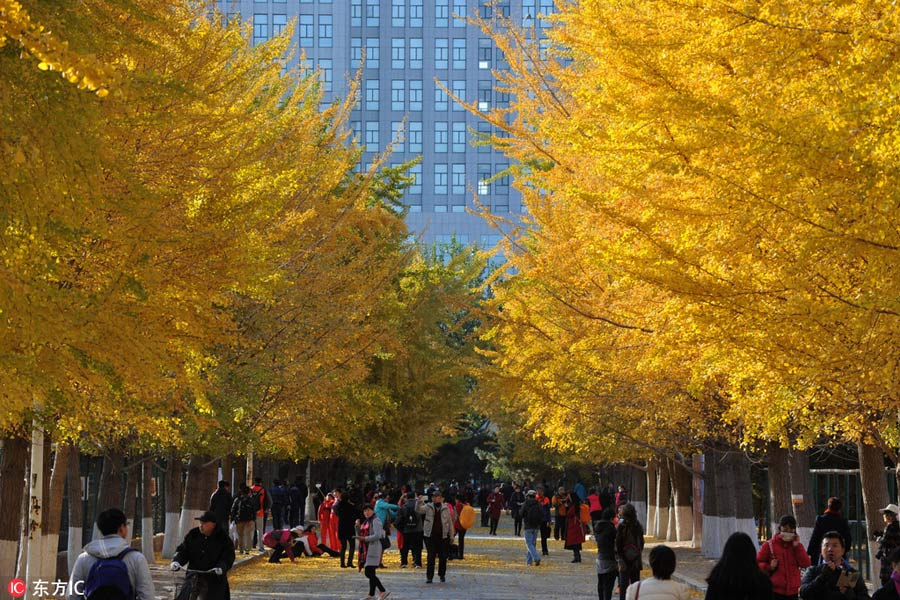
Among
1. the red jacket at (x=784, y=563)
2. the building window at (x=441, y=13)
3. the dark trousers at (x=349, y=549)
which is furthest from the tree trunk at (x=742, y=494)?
the building window at (x=441, y=13)

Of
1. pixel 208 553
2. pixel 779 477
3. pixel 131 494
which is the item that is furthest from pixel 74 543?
pixel 779 477

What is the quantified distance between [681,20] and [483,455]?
88821 millimetres

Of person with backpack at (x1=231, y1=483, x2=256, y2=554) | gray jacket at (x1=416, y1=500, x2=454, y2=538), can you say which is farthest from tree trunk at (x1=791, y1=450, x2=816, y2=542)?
person with backpack at (x1=231, y1=483, x2=256, y2=554)

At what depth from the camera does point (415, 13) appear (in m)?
154

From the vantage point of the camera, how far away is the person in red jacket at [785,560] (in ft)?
43.5

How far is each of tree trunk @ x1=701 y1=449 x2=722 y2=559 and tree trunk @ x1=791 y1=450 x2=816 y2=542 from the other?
3.48m

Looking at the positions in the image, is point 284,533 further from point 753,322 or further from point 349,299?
point 753,322

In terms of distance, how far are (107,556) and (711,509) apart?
25157 mm

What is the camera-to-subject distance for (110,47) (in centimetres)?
1148

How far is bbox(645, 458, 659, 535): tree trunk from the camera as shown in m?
51.7

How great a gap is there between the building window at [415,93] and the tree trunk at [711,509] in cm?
12223

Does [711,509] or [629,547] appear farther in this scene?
[711,509]

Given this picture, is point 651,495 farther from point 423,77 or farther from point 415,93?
point 423,77

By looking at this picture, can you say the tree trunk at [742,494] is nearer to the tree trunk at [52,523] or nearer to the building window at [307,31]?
the tree trunk at [52,523]
